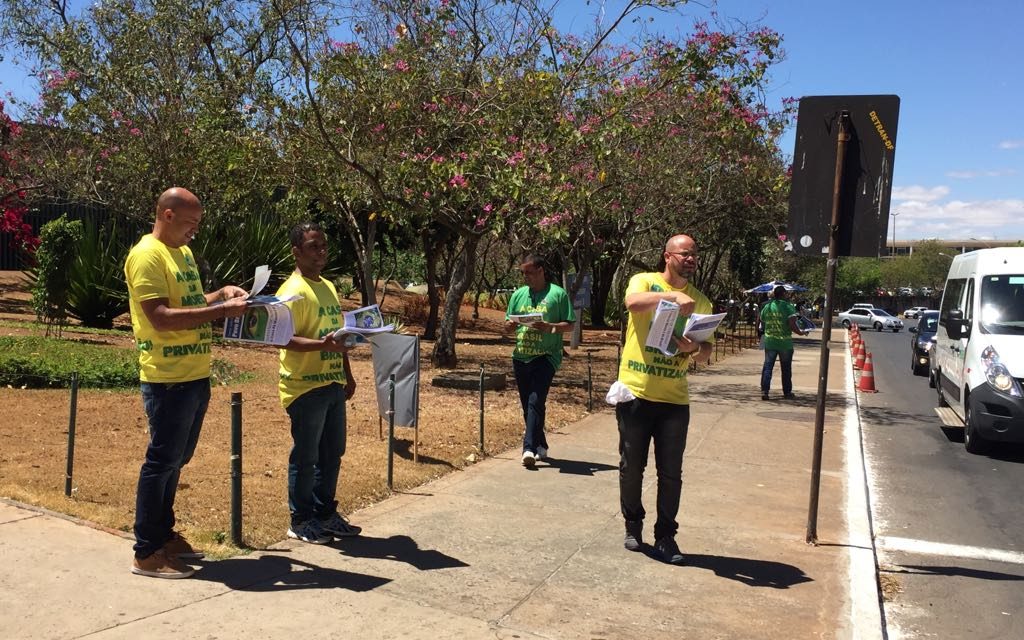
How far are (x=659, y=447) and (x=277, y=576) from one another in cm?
233

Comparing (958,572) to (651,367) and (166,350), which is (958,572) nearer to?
(651,367)

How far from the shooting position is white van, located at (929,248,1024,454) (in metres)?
9.20

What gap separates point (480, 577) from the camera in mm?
4836

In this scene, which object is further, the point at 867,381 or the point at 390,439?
the point at 867,381

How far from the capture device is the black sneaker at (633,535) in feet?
18.0

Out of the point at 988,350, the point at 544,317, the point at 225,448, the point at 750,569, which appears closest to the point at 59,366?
the point at 225,448

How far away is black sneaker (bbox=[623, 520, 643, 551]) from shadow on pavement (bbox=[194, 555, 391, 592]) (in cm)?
162

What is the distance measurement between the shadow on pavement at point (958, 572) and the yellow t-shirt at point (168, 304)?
4.49m

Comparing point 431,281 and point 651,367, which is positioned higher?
point 431,281

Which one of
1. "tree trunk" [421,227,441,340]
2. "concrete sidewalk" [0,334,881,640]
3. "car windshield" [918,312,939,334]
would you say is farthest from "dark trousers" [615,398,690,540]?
"car windshield" [918,312,939,334]

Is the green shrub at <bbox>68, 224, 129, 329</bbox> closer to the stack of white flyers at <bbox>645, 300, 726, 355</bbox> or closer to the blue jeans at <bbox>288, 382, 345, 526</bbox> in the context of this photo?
the blue jeans at <bbox>288, 382, 345, 526</bbox>

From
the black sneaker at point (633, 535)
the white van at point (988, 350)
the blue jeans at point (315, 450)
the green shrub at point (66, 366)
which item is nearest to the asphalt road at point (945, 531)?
the white van at point (988, 350)

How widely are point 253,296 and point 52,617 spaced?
1.70 m

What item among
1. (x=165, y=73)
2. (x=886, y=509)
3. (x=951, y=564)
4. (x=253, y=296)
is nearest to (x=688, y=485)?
(x=886, y=509)
